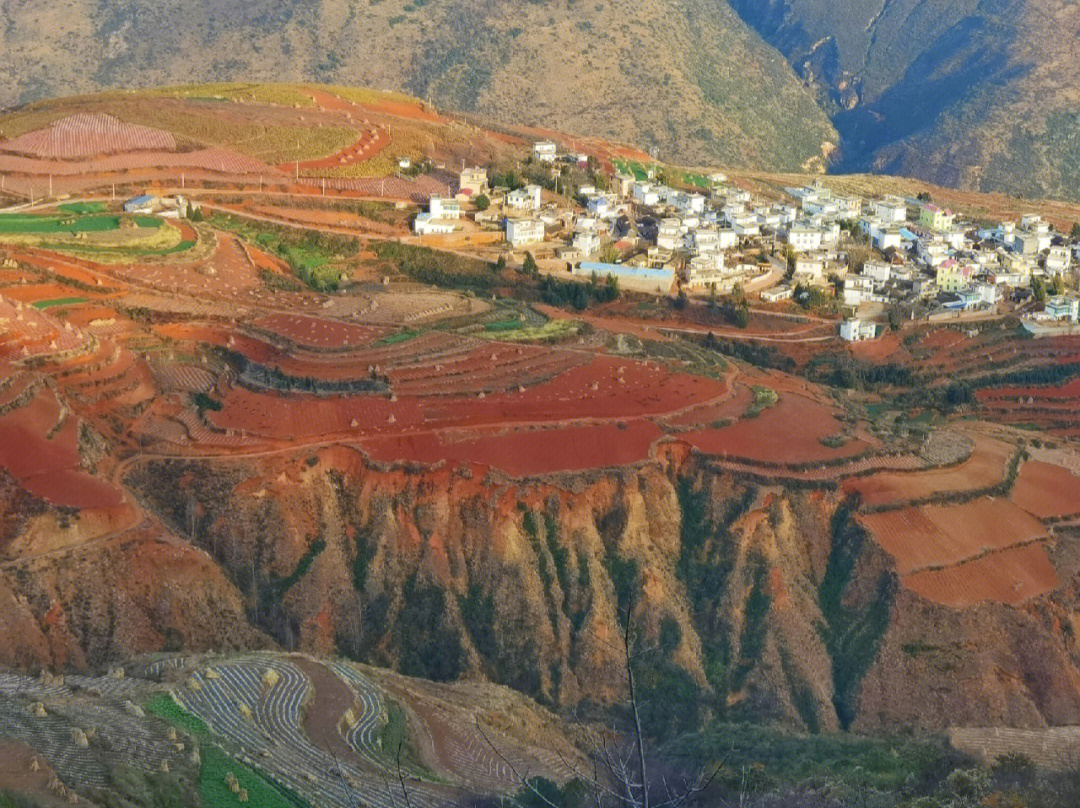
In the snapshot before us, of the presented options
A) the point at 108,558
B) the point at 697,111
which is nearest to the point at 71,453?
the point at 108,558

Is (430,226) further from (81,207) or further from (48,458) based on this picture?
(48,458)

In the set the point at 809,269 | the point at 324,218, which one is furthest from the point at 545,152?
the point at 809,269

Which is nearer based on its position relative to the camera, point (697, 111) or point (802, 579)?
point (802, 579)

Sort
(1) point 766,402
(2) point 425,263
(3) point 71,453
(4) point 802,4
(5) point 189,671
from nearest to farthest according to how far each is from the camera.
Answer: (5) point 189,671 → (3) point 71,453 → (1) point 766,402 → (2) point 425,263 → (4) point 802,4

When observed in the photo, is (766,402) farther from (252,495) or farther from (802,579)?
(252,495)

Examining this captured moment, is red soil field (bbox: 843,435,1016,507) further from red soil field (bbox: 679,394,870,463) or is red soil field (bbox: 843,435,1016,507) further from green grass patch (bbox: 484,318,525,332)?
green grass patch (bbox: 484,318,525,332)

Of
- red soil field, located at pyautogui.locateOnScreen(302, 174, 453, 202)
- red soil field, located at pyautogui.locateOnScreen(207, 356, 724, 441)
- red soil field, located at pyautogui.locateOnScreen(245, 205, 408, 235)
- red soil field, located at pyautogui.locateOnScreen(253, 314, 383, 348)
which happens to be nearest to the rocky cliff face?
red soil field, located at pyautogui.locateOnScreen(207, 356, 724, 441)

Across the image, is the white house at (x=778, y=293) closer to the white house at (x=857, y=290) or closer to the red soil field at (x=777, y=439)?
the white house at (x=857, y=290)

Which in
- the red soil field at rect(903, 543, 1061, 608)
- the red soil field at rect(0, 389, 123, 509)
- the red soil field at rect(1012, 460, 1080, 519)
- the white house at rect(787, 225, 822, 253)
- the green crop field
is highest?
the red soil field at rect(0, 389, 123, 509)
